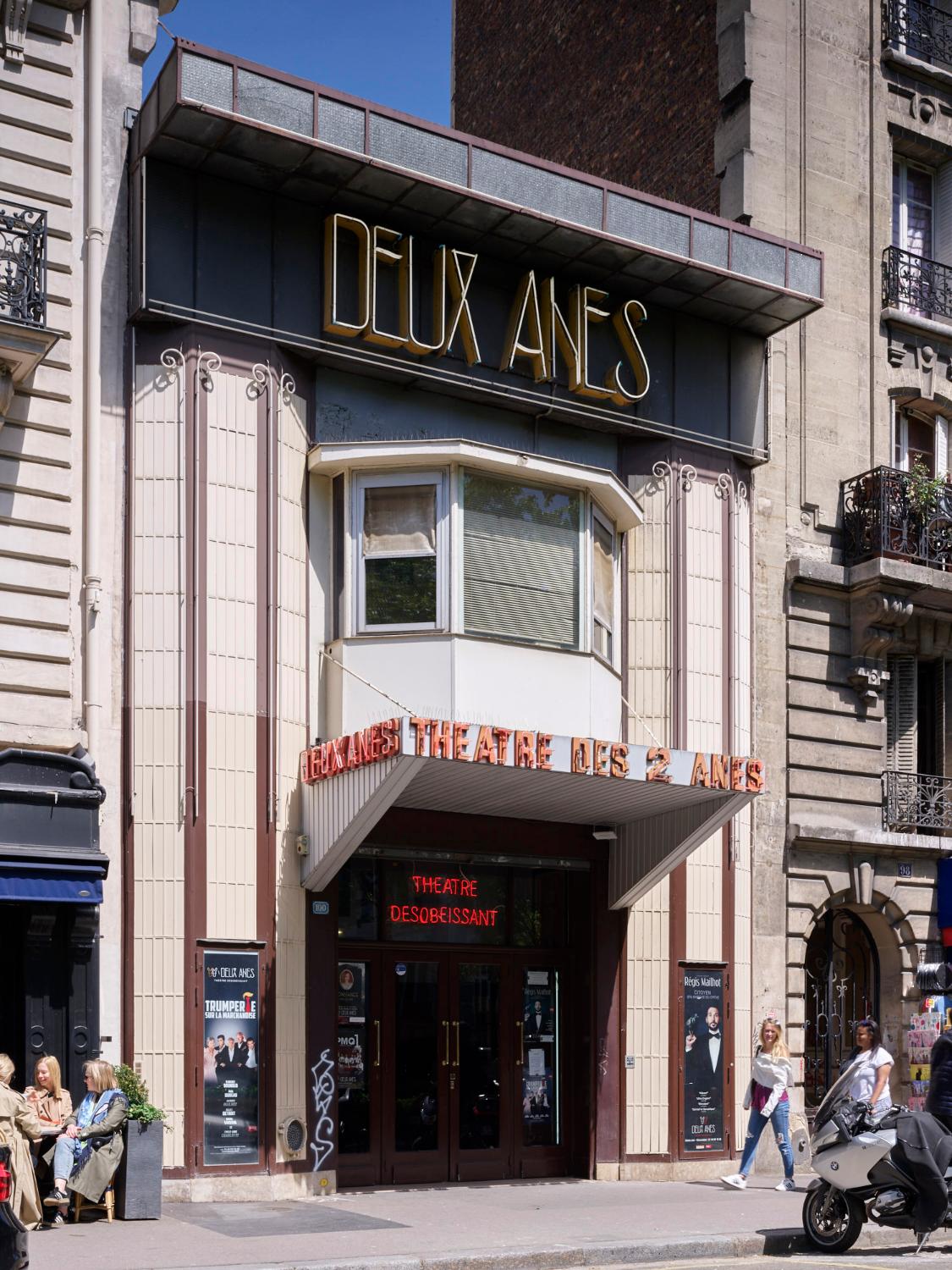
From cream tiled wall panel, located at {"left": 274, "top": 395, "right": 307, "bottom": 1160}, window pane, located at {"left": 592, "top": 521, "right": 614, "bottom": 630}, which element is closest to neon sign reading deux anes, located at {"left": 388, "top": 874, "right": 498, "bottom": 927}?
cream tiled wall panel, located at {"left": 274, "top": 395, "right": 307, "bottom": 1160}

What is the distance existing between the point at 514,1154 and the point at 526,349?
28.9ft

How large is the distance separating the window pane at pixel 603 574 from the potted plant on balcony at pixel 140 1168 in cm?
732

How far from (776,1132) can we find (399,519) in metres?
7.53

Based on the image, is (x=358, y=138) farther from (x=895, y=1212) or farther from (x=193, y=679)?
(x=895, y=1212)

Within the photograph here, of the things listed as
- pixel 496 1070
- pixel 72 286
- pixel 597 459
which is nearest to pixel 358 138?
pixel 72 286

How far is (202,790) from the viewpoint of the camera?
16.4 metres

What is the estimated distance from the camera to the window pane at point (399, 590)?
17.5 metres

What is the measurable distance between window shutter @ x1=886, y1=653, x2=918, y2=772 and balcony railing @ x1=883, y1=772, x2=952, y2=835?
25 centimetres

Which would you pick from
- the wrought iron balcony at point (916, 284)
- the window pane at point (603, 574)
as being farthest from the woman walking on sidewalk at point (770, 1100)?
the wrought iron balcony at point (916, 284)

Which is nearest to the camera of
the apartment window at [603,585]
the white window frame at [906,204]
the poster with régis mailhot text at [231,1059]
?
the poster with régis mailhot text at [231,1059]

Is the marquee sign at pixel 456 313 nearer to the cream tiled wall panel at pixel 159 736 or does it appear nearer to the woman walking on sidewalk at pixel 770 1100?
the cream tiled wall panel at pixel 159 736

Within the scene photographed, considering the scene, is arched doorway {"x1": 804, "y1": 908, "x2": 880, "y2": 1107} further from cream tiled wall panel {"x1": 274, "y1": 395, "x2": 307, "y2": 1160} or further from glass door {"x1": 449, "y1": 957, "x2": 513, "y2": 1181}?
cream tiled wall panel {"x1": 274, "y1": 395, "x2": 307, "y2": 1160}

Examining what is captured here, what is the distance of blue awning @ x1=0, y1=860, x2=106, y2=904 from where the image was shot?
585 inches

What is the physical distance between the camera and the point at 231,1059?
16219mm
